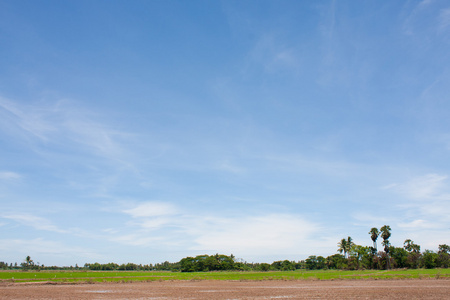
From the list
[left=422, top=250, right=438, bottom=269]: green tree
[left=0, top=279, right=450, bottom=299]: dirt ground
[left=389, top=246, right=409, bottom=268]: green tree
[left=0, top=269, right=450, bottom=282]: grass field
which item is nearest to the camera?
[left=0, top=279, right=450, bottom=299]: dirt ground

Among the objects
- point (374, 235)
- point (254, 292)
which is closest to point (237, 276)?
point (254, 292)

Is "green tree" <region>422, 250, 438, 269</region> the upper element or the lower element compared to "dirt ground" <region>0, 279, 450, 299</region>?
lower

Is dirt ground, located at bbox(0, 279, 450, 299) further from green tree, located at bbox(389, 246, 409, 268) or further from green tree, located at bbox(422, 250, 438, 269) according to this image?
green tree, located at bbox(389, 246, 409, 268)

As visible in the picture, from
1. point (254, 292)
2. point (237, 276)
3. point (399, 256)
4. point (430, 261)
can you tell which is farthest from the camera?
point (399, 256)

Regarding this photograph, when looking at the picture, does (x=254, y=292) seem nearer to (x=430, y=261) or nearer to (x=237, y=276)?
(x=237, y=276)

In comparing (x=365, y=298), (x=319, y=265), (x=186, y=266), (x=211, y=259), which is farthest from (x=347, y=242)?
(x=365, y=298)

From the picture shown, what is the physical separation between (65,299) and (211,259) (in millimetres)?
123026

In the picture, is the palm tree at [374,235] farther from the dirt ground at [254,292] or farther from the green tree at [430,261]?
the dirt ground at [254,292]

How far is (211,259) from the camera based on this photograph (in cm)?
14438

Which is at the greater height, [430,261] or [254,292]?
[254,292]

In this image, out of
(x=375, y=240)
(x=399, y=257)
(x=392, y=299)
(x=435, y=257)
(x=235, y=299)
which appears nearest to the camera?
(x=392, y=299)

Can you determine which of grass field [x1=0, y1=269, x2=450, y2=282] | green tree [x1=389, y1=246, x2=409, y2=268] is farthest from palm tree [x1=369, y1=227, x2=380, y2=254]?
grass field [x1=0, y1=269, x2=450, y2=282]

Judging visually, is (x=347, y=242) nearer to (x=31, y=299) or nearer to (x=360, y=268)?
(x=360, y=268)

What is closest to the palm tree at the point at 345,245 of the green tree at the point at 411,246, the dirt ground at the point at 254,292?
the green tree at the point at 411,246
